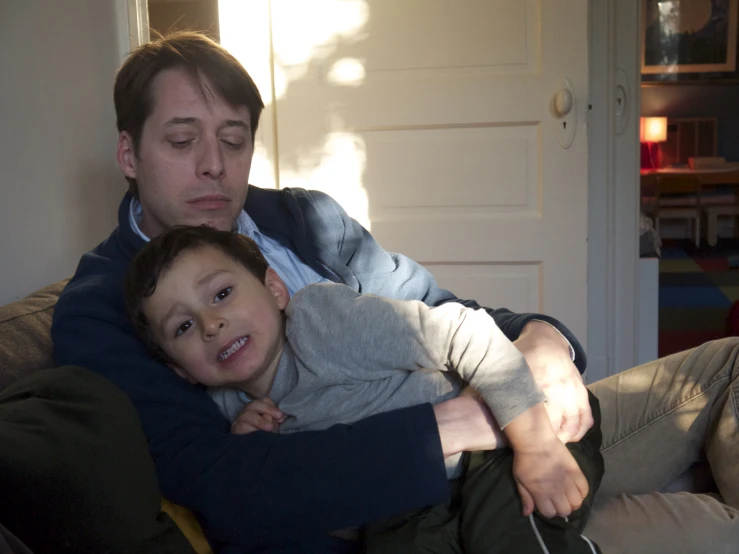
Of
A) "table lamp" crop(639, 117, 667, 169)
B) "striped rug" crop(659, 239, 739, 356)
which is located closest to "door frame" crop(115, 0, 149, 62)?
"striped rug" crop(659, 239, 739, 356)

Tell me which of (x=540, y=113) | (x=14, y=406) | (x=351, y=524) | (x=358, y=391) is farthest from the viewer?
(x=540, y=113)

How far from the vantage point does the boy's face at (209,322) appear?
1.26 meters

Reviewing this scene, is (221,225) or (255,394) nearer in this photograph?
(255,394)

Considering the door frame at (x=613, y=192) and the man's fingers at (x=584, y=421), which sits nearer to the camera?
the man's fingers at (x=584, y=421)

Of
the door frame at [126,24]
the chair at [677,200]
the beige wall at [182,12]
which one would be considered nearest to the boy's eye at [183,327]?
the door frame at [126,24]

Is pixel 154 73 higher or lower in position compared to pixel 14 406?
higher

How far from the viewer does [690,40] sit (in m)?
7.37

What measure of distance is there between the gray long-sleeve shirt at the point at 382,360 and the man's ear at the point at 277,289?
0.05m

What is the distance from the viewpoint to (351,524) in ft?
3.75

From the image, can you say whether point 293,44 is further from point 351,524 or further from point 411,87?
point 351,524

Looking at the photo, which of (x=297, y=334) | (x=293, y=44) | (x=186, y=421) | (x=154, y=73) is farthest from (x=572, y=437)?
(x=293, y=44)

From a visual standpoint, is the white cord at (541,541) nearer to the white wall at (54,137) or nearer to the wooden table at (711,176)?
the white wall at (54,137)

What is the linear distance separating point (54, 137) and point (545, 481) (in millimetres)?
1433

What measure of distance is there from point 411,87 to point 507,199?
570mm
